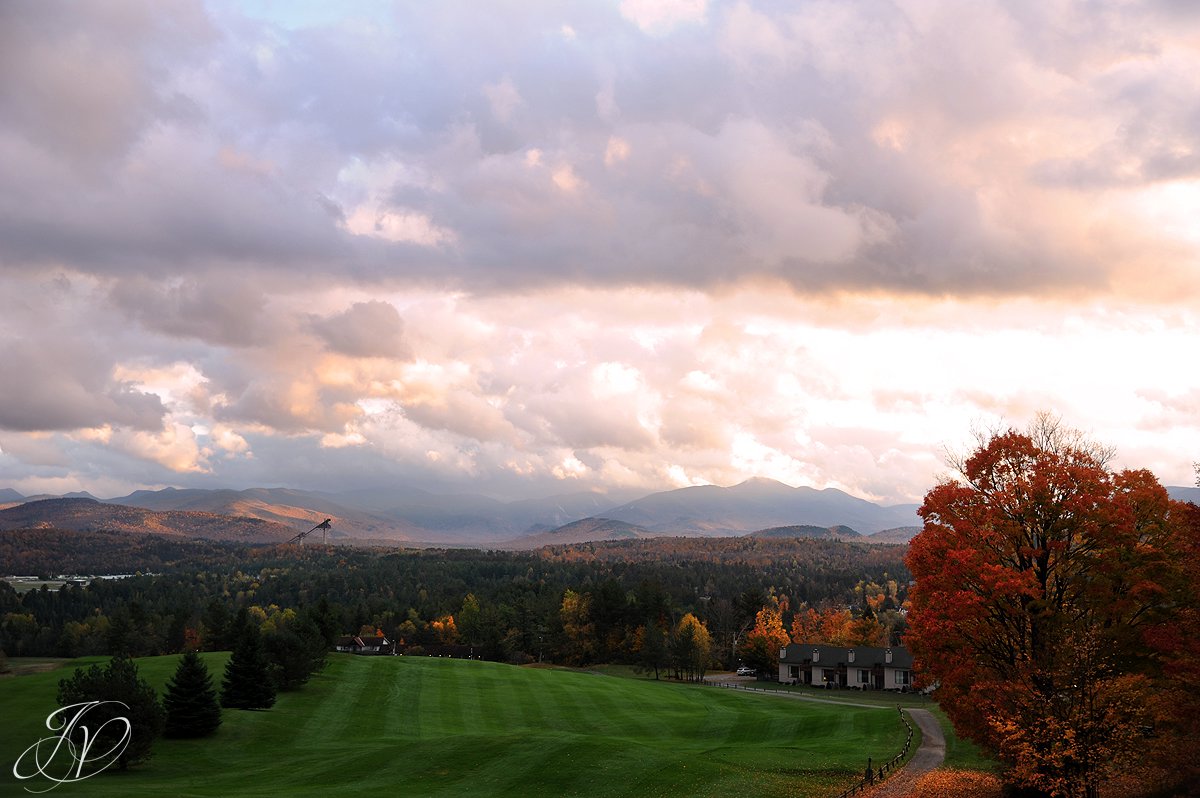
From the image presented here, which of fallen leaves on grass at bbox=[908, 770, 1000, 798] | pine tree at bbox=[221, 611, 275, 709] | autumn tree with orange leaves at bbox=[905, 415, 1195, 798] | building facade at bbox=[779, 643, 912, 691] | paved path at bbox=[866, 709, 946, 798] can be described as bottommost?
building facade at bbox=[779, 643, 912, 691]

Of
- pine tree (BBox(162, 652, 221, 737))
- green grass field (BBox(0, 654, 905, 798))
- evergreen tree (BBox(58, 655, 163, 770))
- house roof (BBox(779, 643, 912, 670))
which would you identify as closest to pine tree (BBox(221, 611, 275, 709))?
green grass field (BBox(0, 654, 905, 798))

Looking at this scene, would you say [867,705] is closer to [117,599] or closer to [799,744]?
[799,744]

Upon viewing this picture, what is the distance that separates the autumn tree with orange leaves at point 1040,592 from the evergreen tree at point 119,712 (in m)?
45.1

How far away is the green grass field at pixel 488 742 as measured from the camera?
4412 centimetres

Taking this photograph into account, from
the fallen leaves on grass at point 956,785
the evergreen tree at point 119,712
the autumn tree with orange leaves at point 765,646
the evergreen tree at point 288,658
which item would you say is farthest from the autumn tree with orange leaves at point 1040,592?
the autumn tree with orange leaves at point 765,646

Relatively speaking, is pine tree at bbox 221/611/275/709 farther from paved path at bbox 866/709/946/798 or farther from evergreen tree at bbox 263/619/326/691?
paved path at bbox 866/709/946/798

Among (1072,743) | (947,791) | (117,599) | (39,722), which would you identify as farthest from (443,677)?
(117,599)

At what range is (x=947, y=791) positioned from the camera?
3638 centimetres

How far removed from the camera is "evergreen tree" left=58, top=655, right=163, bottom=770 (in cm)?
5138

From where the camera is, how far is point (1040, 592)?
3444 centimetres

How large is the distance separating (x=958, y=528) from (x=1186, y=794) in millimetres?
11738

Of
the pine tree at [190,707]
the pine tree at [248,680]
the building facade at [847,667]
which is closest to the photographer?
the pine tree at [190,707]

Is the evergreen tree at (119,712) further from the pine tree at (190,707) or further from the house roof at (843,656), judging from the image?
the house roof at (843,656)

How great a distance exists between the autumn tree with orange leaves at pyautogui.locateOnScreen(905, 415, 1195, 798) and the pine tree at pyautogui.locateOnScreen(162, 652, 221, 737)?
Answer: 49.2 m
